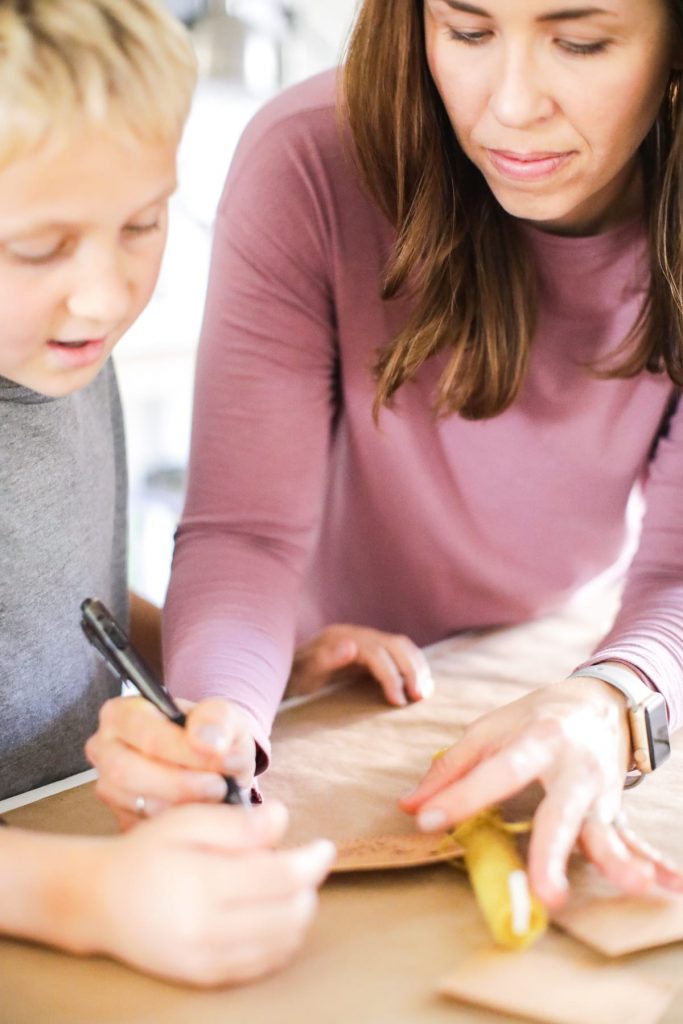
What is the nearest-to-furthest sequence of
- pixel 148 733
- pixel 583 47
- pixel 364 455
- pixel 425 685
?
1. pixel 148 733
2. pixel 583 47
3. pixel 425 685
4. pixel 364 455

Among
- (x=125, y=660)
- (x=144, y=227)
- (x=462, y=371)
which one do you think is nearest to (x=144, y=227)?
(x=144, y=227)

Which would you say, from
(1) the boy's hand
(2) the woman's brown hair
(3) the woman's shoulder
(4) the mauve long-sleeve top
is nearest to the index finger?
(1) the boy's hand

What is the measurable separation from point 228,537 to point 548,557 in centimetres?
35

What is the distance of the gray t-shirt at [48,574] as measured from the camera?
0.84 metres

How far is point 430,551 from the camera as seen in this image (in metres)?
1.12

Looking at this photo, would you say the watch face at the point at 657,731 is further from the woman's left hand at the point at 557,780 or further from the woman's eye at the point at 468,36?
the woman's eye at the point at 468,36

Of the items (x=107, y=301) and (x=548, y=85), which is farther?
(x=548, y=85)

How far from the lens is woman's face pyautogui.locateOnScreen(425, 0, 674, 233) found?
78cm

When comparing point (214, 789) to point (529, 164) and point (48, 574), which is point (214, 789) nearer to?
point (48, 574)

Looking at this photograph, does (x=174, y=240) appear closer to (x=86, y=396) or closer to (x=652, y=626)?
(x=86, y=396)

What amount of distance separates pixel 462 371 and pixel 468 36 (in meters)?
0.26

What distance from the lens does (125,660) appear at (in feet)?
2.25

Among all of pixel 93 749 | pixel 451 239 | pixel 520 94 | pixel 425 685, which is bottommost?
pixel 425 685

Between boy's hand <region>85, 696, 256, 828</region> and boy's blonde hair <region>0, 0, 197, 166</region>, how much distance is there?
0.31m
